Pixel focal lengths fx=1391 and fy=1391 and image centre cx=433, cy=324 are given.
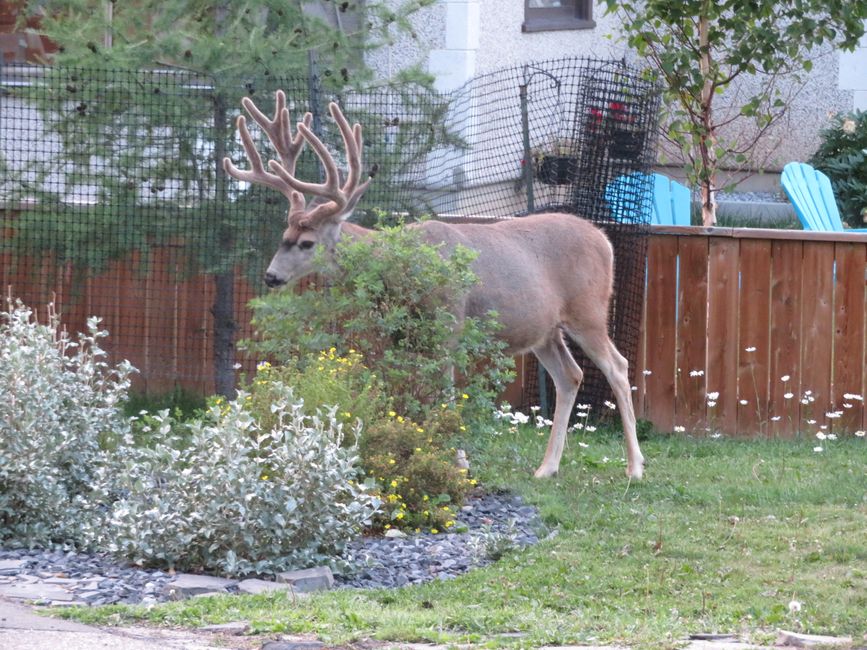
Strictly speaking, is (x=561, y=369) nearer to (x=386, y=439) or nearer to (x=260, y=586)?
(x=386, y=439)

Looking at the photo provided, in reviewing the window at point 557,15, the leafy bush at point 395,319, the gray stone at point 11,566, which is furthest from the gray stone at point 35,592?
the window at point 557,15

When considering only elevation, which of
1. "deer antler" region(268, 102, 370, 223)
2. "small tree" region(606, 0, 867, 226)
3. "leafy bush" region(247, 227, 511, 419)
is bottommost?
"leafy bush" region(247, 227, 511, 419)

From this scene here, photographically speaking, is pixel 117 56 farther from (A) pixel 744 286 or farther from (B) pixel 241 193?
(A) pixel 744 286

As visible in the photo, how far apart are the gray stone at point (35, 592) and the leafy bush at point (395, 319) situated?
2469mm

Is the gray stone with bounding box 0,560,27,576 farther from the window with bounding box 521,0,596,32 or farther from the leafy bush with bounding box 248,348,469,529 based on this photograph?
the window with bounding box 521,0,596,32

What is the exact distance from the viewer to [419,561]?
6617mm

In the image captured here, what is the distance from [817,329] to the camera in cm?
1098

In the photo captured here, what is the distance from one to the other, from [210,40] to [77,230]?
5.91ft

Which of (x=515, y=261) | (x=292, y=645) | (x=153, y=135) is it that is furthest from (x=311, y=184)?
(x=292, y=645)

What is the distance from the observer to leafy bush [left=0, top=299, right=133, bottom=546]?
675cm

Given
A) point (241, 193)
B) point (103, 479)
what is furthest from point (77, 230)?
point (103, 479)

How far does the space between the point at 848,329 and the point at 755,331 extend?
28.4 inches

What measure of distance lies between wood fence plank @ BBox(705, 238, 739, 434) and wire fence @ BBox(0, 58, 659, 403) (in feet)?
1.94

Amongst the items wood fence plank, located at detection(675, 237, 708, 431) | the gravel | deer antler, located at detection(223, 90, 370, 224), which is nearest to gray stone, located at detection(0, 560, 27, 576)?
the gravel
